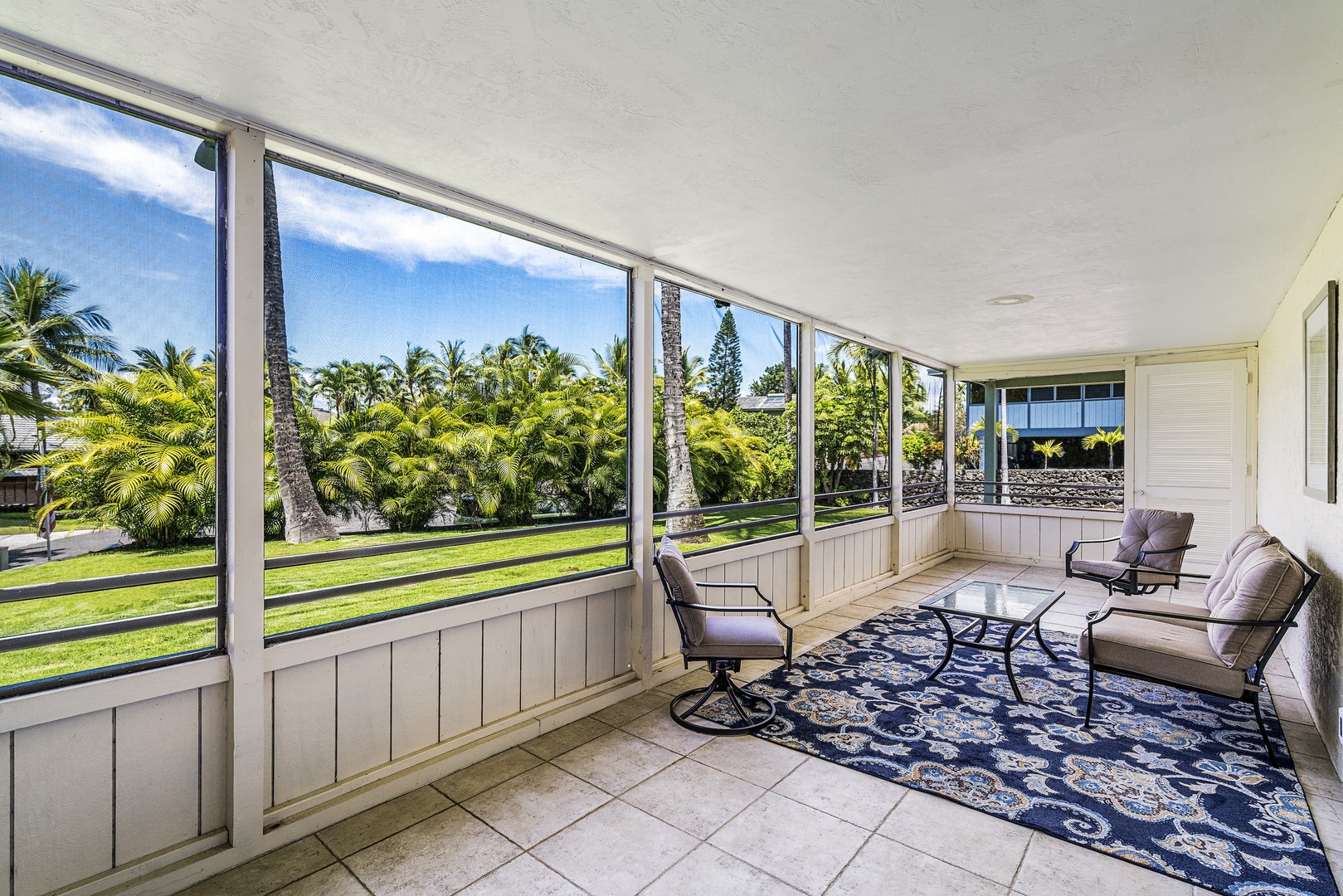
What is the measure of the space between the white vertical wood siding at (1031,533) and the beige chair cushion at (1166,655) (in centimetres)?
411

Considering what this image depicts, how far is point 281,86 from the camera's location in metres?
1.82

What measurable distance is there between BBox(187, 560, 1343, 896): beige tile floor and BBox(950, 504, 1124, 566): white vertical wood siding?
14.6ft

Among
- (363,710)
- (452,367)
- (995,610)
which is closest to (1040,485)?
(995,610)

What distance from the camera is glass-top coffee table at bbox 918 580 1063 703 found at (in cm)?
354

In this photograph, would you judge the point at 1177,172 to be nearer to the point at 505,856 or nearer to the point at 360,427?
the point at 360,427

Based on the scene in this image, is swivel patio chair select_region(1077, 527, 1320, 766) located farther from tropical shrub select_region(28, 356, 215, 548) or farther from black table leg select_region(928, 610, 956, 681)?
tropical shrub select_region(28, 356, 215, 548)

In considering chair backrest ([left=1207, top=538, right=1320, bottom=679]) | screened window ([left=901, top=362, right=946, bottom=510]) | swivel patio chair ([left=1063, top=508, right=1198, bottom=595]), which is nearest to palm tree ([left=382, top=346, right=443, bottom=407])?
chair backrest ([left=1207, top=538, right=1320, bottom=679])

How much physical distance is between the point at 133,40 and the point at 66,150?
0.41 m

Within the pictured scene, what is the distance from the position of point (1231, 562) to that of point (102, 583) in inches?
211

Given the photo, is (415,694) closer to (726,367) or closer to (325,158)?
(325,158)

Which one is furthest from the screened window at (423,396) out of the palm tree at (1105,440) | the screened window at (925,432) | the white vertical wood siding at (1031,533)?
the palm tree at (1105,440)

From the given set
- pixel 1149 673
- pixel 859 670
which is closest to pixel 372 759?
pixel 859 670

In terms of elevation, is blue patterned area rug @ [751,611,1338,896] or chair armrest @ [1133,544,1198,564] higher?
chair armrest @ [1133,544,1198,564]

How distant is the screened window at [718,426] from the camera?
422 cm
